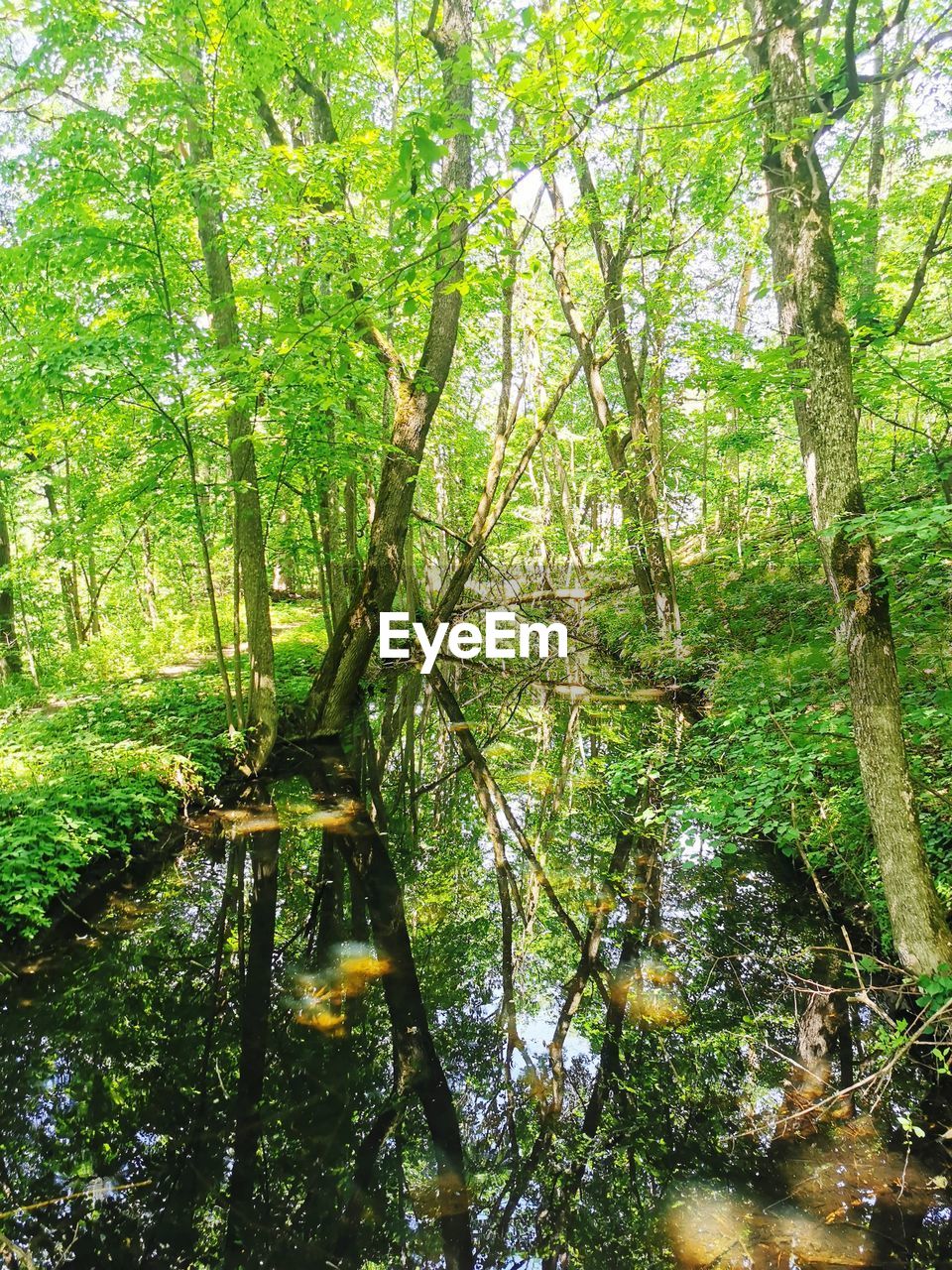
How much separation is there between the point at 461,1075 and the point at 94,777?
4.14 m

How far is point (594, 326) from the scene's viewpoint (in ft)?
36.9

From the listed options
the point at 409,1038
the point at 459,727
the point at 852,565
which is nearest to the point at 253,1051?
the point at 409,1038

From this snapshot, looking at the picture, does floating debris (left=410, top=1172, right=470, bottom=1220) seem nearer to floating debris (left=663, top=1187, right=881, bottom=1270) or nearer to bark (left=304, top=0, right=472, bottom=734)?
floating debris (left=663, top=1187, right=881, bottom=1270)

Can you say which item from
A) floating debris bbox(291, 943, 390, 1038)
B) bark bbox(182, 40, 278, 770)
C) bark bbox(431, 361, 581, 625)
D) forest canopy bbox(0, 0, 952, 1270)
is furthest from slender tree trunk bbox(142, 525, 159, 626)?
floating debris bbox(291, 943, 390, 1038)

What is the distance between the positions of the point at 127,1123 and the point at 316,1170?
3.68 feet

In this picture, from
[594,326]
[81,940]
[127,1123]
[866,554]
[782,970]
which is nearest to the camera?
[866,554]

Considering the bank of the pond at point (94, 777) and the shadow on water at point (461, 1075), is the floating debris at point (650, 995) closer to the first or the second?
the shadow on water at point (461, 1075)

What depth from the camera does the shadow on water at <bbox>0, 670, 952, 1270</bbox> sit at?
2955 mm

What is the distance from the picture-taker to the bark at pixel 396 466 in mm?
8008

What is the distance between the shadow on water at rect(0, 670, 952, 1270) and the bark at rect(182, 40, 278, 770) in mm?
2025

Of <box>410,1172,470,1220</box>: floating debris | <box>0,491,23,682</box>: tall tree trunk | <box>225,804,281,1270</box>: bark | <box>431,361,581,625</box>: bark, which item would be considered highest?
<box>431,361,581,625</box>: bark

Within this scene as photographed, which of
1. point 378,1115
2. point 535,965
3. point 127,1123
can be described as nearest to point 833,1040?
point 535,965

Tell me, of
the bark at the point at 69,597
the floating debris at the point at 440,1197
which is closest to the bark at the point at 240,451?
A: the floating debris at the point at 440,1197

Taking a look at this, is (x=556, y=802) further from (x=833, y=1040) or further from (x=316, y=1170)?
(x=316, y=1170)
